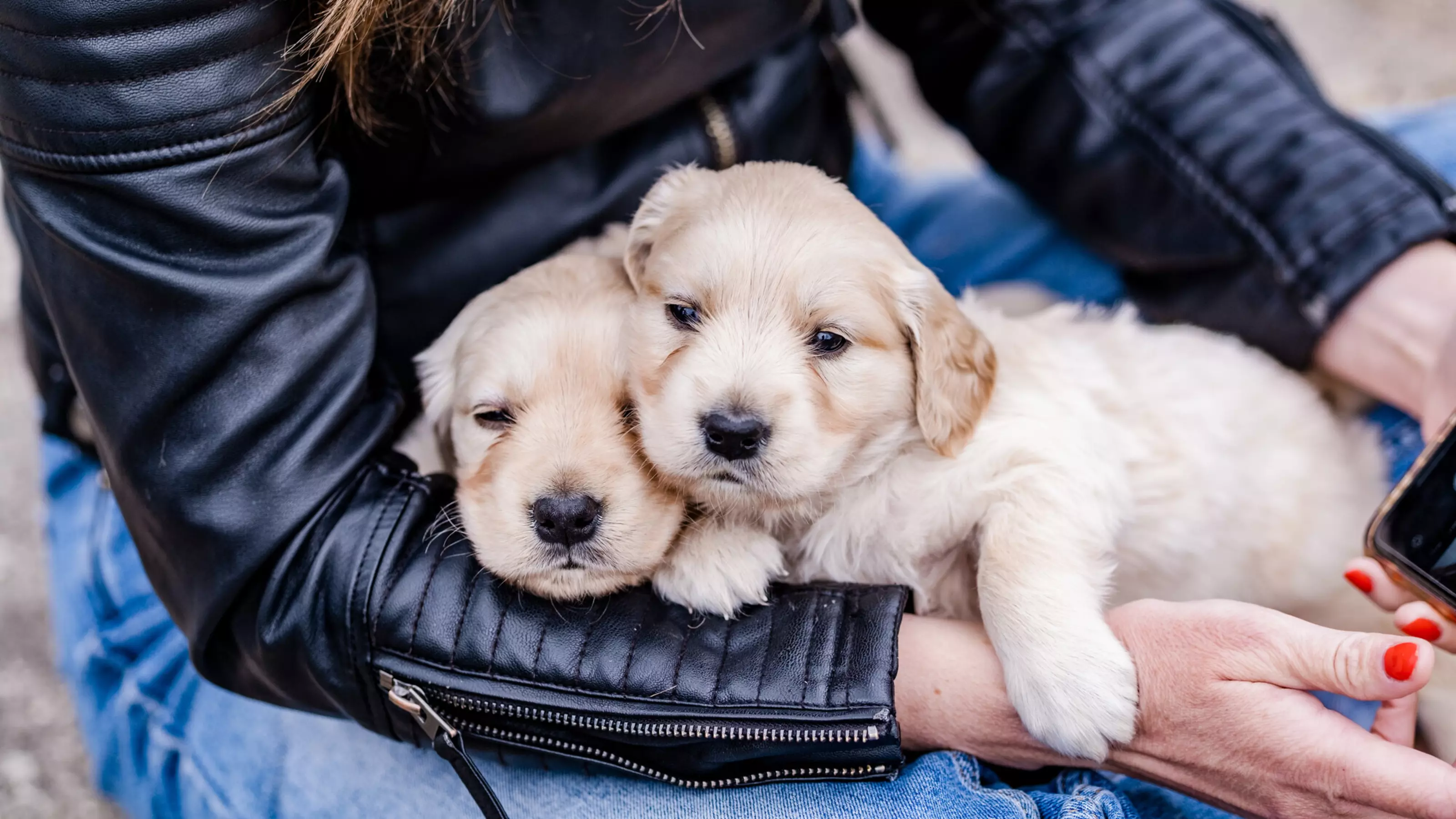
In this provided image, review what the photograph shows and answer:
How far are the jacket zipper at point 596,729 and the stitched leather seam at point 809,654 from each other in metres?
0.05

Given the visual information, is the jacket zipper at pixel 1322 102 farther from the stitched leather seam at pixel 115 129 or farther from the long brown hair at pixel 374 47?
the stitched leather seam at pixel 115 129

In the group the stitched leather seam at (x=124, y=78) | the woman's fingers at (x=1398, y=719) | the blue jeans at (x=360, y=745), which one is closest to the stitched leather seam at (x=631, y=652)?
the blue jeans at (x=360, y=745)

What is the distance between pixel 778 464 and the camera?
1.57 m

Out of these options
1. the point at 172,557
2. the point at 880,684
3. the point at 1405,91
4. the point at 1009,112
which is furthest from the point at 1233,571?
the point at 1405,91

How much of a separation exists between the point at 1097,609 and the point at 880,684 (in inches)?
15.4

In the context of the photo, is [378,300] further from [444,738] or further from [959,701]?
[959,701]

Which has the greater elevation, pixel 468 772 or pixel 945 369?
pixel 945 369

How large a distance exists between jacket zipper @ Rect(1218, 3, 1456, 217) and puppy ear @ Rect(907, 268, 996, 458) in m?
1.16

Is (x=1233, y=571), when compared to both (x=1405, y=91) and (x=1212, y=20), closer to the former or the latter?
(x=1212, y=20)

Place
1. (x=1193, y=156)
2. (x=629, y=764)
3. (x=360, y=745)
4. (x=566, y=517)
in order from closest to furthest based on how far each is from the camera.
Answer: (x=566, y=517), (x=629, y=764), (x=360, y=745), (x=1193, y=156)

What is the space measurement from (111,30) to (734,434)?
3.42ft

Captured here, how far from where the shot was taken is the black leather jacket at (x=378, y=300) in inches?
57.2

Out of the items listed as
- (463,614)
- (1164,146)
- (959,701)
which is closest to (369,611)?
(463,614)

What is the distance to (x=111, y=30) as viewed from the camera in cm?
136
